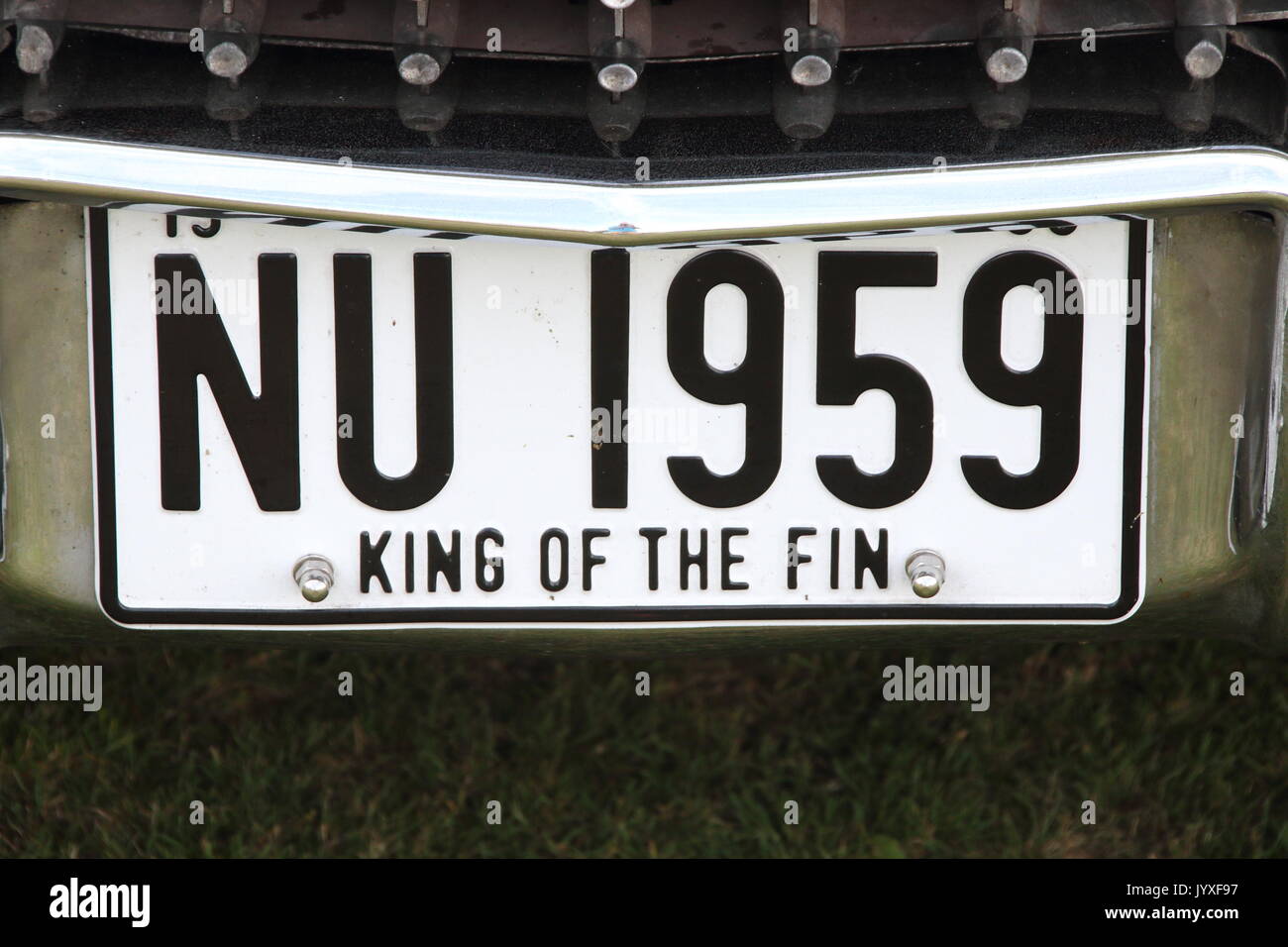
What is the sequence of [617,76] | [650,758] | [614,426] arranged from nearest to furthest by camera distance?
1. [617,76]
2. [614,426]
3. [650,758]

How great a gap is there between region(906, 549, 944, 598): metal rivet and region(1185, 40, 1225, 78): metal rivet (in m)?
0.57

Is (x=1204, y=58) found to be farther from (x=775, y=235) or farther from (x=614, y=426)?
(x=614, y=426)

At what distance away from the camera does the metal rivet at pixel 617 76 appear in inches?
58.9

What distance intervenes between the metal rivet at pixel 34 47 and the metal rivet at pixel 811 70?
74cm

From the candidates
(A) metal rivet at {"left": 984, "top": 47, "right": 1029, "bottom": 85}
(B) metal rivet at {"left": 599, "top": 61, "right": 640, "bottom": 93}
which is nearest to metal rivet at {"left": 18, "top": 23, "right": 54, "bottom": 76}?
(B) metal rivet at {"left": 599, "top": 61, "right": 640, "bottom": 93}

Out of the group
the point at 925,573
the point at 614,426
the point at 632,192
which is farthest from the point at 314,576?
the point at 925,573

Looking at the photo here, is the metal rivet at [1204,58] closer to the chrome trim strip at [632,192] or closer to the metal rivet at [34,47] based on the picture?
the chrome trim strip at [632,192]

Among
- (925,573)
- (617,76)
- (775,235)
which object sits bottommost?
(925,573)

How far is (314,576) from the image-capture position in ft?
5.54

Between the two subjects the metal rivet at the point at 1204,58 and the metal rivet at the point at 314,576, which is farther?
the metal rivet at the point at 314,576

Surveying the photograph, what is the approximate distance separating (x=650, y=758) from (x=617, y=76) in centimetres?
128

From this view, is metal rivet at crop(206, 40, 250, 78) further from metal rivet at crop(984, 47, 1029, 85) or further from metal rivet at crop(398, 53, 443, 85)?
metal rivet at crop(984, 47, 1029, 85)

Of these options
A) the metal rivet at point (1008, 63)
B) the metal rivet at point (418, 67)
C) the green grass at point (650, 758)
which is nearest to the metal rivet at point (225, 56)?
the metal rivet at point (418, 67)
